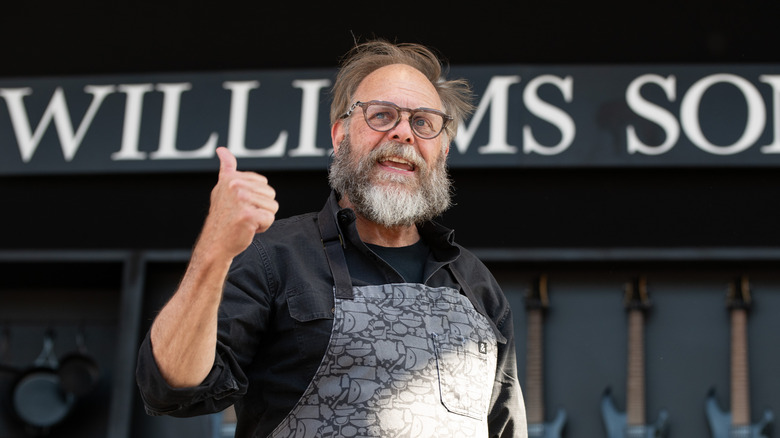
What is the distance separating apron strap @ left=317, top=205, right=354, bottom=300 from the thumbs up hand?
0.28 metres

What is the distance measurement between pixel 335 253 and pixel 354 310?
125mm

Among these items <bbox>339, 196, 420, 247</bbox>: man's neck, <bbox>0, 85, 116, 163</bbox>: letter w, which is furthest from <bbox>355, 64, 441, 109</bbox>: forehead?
<bbox>0, 85, 116, 163</bbox>: letter w

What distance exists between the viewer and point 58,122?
3402 mm

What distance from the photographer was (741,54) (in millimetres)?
3277

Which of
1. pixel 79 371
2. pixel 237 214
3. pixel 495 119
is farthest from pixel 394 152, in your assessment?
pixel 79 371

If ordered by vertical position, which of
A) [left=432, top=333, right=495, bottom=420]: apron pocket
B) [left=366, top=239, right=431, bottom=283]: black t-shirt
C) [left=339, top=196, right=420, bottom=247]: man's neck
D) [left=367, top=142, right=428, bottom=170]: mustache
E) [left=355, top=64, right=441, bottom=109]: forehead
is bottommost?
[left=432, top=333, right=495, bottom=420]: apron pocket

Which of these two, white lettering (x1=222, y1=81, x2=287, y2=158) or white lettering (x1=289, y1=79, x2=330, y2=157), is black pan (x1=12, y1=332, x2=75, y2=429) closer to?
white lettering (x1=222, y1=81, x2=287, y2=158)

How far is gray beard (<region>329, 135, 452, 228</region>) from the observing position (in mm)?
1717

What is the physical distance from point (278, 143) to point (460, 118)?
1374 mm

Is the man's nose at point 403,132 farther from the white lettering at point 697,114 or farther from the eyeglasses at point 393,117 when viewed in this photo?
the white lettering at point 697,114

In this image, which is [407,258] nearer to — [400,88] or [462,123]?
[400,88]

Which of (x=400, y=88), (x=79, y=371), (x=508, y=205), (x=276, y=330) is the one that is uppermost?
(x=508, y=205)

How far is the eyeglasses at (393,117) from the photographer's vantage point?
5.81 feet

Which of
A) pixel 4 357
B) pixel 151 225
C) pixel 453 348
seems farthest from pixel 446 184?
pixel 4 357
